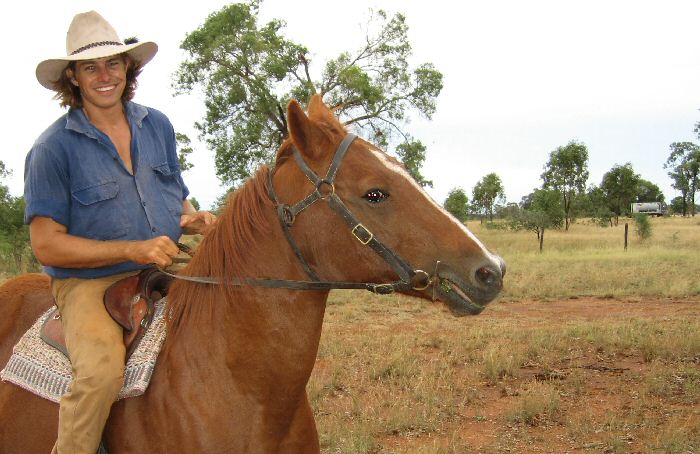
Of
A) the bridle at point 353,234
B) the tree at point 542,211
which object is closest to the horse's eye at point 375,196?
the bridle at point 353,234

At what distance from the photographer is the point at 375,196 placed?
268 cm

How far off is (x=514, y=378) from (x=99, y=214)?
643 centimetres

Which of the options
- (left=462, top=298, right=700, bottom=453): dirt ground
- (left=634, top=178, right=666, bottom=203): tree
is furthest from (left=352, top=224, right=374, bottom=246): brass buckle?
(left=634, top=178, right=666, bottom=203): tree

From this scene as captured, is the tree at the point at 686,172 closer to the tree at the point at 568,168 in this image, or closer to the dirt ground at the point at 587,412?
the tree at the point at 568,168

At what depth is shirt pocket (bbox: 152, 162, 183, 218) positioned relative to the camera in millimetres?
3299

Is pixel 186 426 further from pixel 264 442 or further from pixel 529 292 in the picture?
pixel 529 292

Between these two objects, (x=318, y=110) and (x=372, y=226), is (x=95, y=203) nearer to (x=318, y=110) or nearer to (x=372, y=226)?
(x=318, y=110)

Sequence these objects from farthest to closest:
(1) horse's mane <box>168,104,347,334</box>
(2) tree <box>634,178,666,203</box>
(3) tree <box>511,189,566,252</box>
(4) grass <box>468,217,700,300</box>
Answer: (2) tree <box>634,178,666,203</box> < (3) tree <box>511,189,566,252</box> < (4) grass <box>468,217,700,300</box> < (1) horse's mane <box>168,104,347,334</box>

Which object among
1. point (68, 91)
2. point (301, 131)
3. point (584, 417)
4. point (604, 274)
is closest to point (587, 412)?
point (584, 417)

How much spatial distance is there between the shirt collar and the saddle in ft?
2.59

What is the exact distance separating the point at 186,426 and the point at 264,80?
2643cm

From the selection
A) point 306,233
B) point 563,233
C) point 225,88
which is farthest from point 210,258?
point 563,233

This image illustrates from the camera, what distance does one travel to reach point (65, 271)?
9.86 feet

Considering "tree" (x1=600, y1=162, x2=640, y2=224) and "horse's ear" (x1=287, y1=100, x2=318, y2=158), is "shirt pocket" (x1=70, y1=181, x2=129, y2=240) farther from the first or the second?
"tree" (x1=600, y1=162, x2=640, y2=224)
